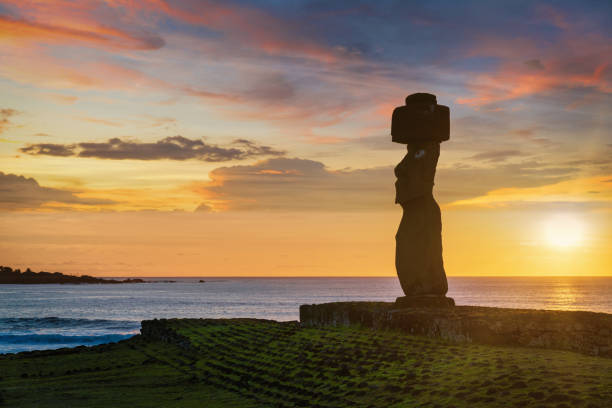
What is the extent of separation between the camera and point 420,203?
1923cm

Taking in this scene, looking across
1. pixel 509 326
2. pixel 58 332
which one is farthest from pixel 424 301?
pixel 58 332

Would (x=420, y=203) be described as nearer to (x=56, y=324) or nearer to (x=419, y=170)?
(x=419, y=170)

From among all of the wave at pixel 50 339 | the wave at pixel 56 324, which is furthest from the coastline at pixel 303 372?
the wave at pixel 56 324

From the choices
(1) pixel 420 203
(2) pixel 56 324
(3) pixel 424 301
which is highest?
(1) pixel 420 203

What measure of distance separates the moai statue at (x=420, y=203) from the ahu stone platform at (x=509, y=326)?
0.99 m

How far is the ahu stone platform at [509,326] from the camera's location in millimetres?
13727

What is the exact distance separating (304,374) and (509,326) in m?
4.75

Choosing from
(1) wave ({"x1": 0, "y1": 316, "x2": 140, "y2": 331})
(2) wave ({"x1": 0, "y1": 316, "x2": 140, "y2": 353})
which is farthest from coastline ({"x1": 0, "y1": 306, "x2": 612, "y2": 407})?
(1) wave ({"x1": 0, "y1": 316, "x2": 140, "y2": 331})

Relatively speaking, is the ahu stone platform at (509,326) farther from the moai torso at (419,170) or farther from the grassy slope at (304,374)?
the moai torso at (419,170)

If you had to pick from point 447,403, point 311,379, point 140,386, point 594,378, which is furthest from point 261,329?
point 594,378

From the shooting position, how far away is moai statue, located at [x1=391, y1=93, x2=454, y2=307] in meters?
18.7

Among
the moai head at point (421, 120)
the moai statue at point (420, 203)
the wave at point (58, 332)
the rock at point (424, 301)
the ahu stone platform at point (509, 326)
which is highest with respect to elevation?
the moai head at point (421, 120)

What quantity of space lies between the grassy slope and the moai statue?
2.42 m

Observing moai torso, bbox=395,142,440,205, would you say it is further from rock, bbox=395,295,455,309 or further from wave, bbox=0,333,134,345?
wave, bbox=0,333,134,345
